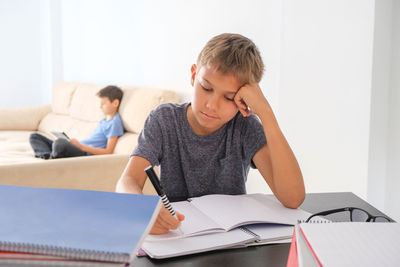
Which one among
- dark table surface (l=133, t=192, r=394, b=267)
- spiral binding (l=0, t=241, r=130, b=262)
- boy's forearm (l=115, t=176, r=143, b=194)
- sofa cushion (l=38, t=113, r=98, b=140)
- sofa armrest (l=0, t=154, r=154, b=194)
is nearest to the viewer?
spiral binding (l=0, t=241, r=130, b=262)

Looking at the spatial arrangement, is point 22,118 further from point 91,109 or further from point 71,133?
point 91,109

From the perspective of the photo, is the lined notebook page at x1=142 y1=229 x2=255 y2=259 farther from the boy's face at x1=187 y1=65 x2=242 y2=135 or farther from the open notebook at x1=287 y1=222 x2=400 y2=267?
the boy's face at x1=187 y1=65 x2=242 y2=135

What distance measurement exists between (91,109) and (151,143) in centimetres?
276

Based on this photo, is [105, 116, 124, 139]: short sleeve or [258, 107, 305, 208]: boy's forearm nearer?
[258, 107, 305, 208]: boy's forearm

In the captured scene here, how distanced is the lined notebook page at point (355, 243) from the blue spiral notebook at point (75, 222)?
0.72 ft

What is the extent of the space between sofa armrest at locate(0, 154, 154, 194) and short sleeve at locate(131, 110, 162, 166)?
1.05 m

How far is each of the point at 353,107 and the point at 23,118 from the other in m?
3.83

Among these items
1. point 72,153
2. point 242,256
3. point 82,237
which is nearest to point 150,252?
point 242,256

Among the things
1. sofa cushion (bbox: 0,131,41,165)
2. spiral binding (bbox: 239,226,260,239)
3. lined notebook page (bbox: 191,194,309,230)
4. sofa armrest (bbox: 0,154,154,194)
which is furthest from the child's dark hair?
spiral binding (bbox: 239,226,260,239)

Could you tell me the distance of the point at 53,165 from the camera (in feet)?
7.32

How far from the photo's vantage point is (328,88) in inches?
77.4

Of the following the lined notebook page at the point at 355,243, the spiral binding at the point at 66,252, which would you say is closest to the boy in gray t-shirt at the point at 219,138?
the lined notebook page at the point at 355,243

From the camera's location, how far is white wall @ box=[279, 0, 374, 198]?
1.81 m

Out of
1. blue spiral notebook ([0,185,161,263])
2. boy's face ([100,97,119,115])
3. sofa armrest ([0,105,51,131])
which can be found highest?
blue spiral notebook ([0,185,161,263])
